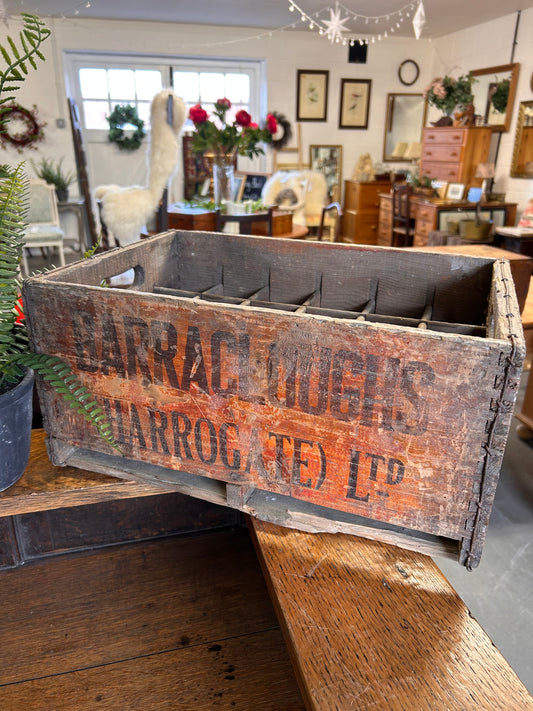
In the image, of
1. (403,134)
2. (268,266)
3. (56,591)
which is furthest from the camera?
(403,134)

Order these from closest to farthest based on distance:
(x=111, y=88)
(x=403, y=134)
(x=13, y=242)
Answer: (x=13, y=242) < (x=111, y=88) < (x=403, y=134)

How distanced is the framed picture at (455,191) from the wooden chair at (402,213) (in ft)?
1.39

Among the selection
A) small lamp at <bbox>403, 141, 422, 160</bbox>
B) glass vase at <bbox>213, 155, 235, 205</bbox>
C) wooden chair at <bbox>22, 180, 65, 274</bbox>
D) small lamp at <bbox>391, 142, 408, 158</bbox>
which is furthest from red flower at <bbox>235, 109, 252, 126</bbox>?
small lamp at <bbox>391, 142, 408, 158</bbox>

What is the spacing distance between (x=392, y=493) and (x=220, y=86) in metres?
7.19

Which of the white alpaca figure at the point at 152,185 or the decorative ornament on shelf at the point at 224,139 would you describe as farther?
the decorative ornament on shelf at the point at 224,139

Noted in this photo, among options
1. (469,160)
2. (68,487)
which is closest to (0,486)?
(68,487)

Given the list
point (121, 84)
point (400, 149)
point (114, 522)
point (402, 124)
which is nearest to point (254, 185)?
point (121, 84)

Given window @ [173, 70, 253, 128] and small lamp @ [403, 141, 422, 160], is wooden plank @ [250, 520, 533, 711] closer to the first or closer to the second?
window @ [173, 70, 253, 128]

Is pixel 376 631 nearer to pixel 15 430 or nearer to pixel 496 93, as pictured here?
pixel 15 430

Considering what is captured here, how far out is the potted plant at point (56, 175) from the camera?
625cm

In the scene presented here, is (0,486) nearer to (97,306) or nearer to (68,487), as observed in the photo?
(68,487)

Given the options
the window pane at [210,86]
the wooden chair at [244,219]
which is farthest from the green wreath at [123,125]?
the wooden chair at [244,219]

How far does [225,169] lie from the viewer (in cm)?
378

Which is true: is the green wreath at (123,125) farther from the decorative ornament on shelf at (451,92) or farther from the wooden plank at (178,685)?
the wooden plank at (178,685)
